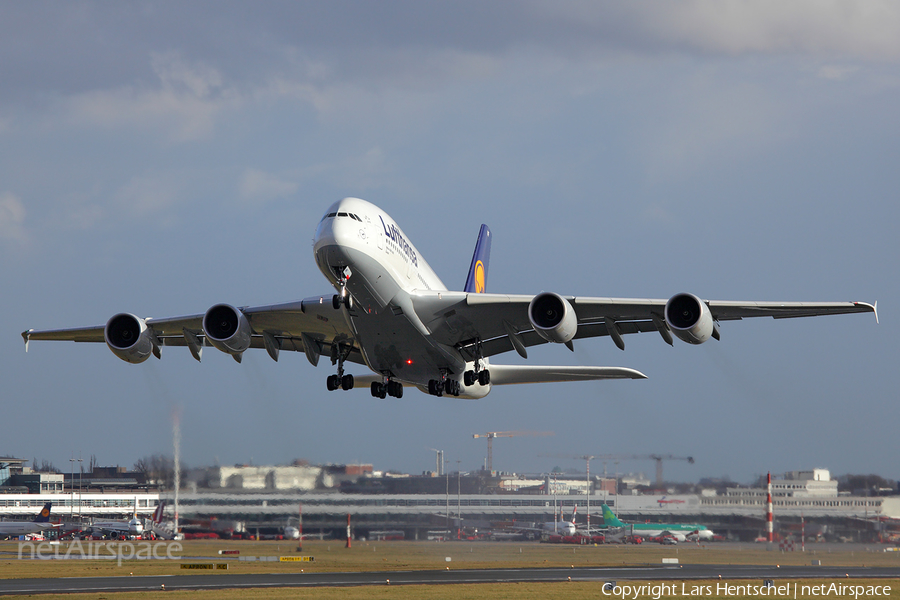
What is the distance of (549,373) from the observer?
34344 millimetres

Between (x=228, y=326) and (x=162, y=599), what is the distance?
917cm

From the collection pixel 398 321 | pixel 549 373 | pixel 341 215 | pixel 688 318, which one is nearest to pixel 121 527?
pixel 549 373

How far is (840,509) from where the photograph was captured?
3953cm

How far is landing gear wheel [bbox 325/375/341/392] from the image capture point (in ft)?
105

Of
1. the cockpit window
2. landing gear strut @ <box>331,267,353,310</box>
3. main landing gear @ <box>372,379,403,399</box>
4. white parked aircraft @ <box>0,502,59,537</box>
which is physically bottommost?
white parked aircraft @ <box>0,502,59,537</box>

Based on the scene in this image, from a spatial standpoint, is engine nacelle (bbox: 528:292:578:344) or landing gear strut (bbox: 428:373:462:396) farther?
landing gear strut (bbox: 428:373:462:396)

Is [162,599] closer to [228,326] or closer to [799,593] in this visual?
[228,326]

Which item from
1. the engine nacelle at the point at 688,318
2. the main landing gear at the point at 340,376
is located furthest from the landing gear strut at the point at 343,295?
the engine nacelle at the point at 688,318

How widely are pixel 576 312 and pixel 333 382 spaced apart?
9.87m

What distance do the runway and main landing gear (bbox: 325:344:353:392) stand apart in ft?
25.2

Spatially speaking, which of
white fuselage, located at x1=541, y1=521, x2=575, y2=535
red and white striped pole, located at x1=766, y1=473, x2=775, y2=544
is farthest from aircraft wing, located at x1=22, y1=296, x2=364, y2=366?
white fuselage, located at x1=541, y1=521, x2=575, y2=535

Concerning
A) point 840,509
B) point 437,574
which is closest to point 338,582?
point 437,574

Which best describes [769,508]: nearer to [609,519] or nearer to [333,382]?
[609,519]

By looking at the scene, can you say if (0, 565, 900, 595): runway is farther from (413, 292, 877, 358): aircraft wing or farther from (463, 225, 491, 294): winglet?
(463, 225, 491, 294): winglet
